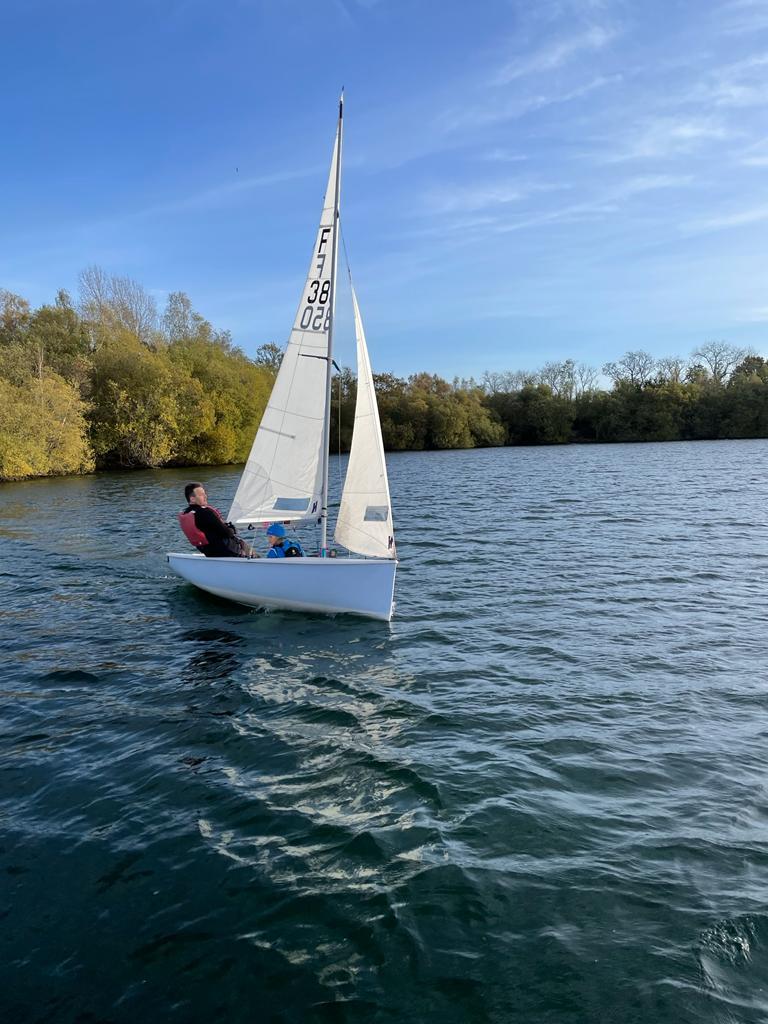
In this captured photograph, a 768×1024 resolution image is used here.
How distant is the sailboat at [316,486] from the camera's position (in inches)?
458

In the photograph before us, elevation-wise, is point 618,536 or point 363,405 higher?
point 363,405

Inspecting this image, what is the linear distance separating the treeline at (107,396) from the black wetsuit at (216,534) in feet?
121

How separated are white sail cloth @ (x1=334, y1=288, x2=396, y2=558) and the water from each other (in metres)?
1.47

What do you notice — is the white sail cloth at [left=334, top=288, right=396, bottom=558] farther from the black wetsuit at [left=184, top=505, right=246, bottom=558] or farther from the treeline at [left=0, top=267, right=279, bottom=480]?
the treeline at [left=0, top=267, right=279, bottom=480]

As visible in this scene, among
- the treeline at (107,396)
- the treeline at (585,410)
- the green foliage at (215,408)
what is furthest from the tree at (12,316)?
the treeline at (585,410)

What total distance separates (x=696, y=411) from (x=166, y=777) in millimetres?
99480

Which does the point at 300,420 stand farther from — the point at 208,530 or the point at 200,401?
the point at 200,401

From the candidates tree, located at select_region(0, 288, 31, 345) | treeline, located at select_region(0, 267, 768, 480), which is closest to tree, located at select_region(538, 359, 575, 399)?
treeline, located at select_region(0, 267, 768, 480)

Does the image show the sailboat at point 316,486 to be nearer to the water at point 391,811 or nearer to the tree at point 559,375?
the water at point 391,811

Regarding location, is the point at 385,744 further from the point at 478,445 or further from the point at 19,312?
the point at 478,445

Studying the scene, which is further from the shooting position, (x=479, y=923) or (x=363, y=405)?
(x=363, y=405)

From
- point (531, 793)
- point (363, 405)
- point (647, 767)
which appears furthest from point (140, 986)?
point (363, 405)

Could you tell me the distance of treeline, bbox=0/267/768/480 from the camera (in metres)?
48.1

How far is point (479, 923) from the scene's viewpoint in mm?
4688
